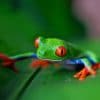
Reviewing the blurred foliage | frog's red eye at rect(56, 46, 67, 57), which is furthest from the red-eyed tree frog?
the blurred foliage

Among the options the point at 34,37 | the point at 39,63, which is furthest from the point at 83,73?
the point at 34,37

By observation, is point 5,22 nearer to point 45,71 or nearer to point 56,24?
point 56,24

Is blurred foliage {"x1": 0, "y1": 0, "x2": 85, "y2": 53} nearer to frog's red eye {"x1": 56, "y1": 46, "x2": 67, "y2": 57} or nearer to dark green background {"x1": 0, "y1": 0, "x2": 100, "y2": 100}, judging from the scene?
dark green background {"x1": 0, "y1": 0, "x2": 100, "y2": 100}

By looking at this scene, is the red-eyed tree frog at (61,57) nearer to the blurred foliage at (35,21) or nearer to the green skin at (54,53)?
the green skin at (54,53)

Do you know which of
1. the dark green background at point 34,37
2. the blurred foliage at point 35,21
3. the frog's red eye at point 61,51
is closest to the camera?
the dark green background at point 34,37

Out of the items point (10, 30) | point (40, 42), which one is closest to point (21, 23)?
point (10, 30)

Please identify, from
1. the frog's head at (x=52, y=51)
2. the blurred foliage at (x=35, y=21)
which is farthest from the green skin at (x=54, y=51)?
the blurred foliage at (x=35, y=21)

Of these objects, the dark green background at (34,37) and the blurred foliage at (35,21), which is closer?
the dark green background at (34,37)

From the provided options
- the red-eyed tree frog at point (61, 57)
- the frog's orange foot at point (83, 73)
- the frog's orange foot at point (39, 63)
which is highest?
the red-eyed tree frog at point (61, 57)
